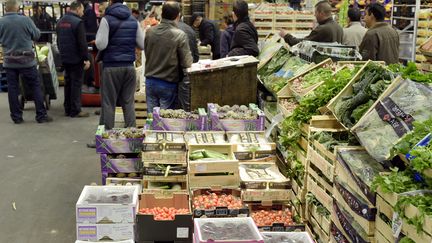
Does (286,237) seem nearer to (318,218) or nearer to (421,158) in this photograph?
(318,218)

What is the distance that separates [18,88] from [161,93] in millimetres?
3957

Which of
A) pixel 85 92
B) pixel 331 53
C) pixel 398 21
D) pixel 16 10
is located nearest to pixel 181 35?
pixel 331 53

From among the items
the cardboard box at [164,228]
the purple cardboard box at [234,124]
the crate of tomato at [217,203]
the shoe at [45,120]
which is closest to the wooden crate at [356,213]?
the crate of tomato at [217,203]

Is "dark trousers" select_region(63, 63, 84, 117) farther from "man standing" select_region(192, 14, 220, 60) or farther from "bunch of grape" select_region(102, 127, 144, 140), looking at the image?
"bunch of grape" select_region(102, 127, 144, 140)

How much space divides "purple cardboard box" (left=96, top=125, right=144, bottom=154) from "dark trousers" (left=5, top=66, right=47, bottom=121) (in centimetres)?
477

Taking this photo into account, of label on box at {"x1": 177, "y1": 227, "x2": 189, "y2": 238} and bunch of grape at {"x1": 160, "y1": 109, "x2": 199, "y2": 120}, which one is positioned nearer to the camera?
label on box at {"x1": 177, "y1": 227, "x2": 189, "y2": 238}

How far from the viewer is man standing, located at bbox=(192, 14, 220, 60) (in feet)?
39.9

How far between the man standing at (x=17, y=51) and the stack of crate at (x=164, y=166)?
541 cm

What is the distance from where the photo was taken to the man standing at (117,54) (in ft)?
25.8

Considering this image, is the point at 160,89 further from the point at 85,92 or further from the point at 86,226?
the point at 85,92

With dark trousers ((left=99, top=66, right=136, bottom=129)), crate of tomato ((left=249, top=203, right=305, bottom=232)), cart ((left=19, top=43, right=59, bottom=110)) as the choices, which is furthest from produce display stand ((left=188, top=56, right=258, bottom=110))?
cart ((left=19, top=43, right=59, bottom=110))

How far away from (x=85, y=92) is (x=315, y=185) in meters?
8.06

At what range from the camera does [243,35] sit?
8.34 meters

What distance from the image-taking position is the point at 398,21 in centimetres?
1471
